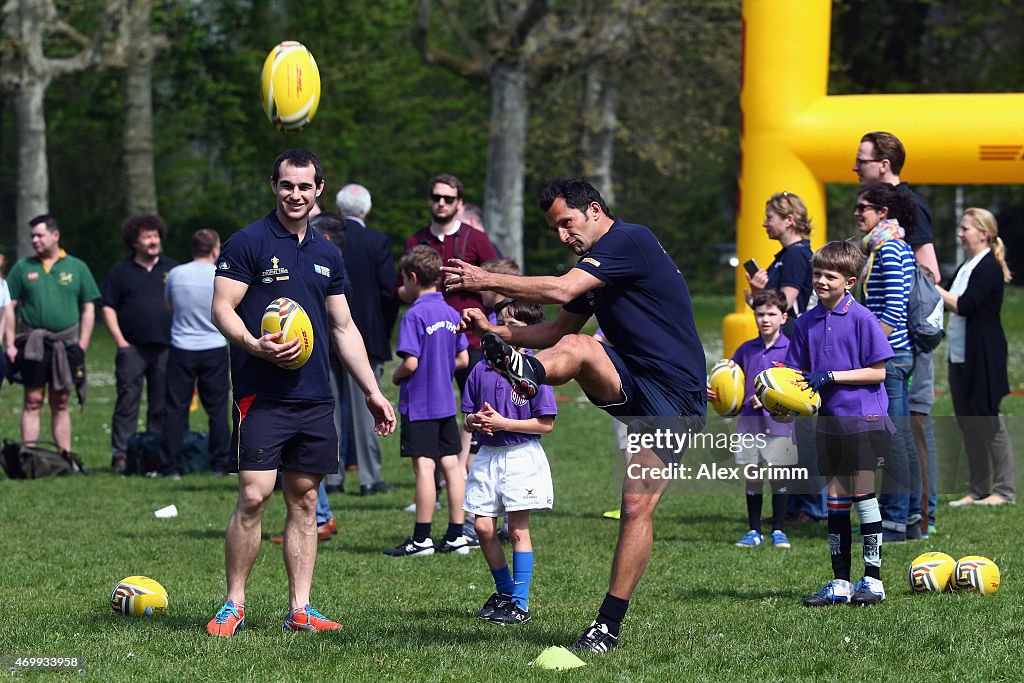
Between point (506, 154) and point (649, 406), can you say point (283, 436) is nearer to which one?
point (649, 406)

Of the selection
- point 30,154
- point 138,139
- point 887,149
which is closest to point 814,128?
point 887,149

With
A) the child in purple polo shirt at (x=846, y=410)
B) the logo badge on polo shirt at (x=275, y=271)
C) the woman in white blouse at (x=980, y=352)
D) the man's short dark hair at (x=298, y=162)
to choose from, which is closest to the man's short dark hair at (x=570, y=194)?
the man's short dark hair at (x=298, y=162)

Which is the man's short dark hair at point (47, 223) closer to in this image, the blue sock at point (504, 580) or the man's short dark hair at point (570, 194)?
the blue sock at point (504, 580)

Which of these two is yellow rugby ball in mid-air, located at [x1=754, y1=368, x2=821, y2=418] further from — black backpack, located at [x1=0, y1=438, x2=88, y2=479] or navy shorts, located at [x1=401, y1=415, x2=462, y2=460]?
black backpack, located at [x1=0, y1=438, x2=88, y2=479]

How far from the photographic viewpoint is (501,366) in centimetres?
581

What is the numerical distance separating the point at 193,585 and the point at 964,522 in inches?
206

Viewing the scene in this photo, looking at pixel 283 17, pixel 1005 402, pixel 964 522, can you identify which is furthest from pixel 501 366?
pixel 283 17

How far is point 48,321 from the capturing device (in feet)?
42.4

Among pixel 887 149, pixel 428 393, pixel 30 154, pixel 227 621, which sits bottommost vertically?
pixel 227 621

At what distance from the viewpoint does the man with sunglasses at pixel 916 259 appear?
8.82m

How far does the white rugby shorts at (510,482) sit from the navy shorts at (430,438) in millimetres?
1938

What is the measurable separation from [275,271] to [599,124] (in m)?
27.0

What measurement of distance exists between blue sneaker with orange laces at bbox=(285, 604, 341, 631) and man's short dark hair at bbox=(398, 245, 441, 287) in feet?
9.58

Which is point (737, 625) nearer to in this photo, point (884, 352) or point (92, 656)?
point (884, 352)
